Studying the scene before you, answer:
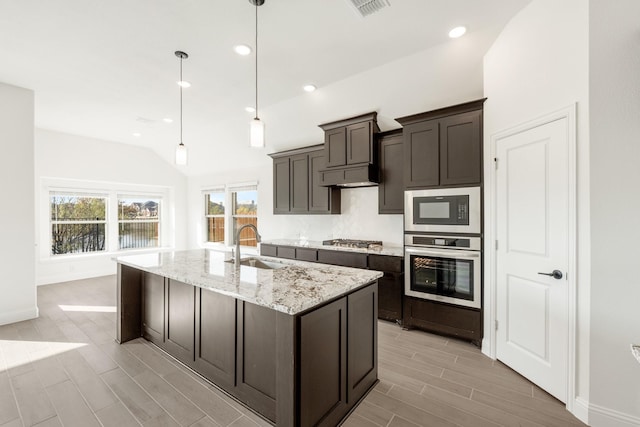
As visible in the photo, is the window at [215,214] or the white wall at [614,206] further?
the window at [215,214]

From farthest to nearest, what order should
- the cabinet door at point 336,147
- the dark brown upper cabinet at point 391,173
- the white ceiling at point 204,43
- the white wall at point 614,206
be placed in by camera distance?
the cabinet door at point 336,147, the dark brown upper cabinet at point 391,173, the white ceiling at point 204,43, the white wall at point 614,206

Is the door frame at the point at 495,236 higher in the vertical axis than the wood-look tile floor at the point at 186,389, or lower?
higher

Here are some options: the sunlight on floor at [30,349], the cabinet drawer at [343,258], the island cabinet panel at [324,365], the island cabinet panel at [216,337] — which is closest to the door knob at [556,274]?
the island cabinet panel at [324,365]

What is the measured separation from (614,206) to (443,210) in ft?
4.55

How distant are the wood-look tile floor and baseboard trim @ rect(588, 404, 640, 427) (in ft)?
0.42

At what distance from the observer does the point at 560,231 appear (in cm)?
204

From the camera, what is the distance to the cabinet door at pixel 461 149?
9.28 ft

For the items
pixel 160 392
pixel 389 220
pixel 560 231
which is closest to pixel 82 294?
pixel 160 392

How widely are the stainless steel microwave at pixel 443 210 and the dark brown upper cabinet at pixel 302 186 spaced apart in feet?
4.86

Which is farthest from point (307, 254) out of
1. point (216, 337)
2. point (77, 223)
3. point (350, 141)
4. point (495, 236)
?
point (77, 223)

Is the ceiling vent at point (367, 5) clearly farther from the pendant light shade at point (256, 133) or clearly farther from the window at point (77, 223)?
the window at point (77, 223)

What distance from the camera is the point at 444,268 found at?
3.03 m

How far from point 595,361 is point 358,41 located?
3109 mm

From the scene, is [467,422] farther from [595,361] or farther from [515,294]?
[515,294]
